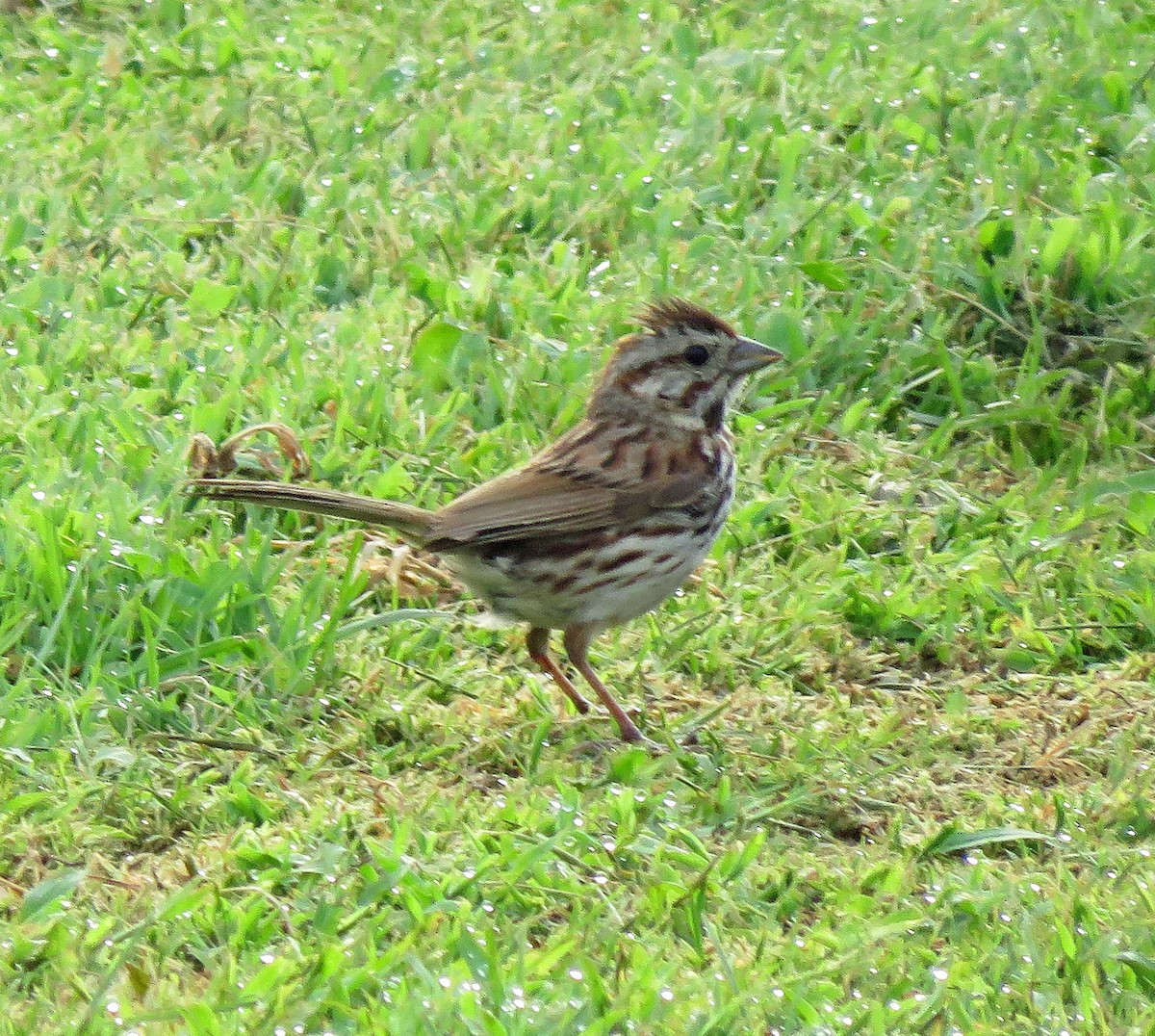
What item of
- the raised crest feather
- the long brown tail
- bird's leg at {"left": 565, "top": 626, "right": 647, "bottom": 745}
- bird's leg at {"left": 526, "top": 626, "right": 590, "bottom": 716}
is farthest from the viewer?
the raised crest feather

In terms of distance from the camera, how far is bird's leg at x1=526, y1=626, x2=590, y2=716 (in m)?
5.75

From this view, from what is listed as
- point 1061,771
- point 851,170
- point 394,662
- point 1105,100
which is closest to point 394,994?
point 394,662

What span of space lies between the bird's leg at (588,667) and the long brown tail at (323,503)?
492mm

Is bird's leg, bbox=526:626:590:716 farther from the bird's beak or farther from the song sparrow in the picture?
the bird's beak

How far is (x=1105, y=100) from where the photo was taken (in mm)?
8523

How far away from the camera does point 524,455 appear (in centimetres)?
665

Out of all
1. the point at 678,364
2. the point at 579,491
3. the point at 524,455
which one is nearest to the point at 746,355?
the point at 678,364

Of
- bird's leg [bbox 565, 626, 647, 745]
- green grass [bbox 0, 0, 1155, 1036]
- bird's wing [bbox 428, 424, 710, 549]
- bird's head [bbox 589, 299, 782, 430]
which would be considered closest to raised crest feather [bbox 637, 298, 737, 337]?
bird's head [bbox 589, 299, 782, 430]

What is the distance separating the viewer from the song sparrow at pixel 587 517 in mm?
5559

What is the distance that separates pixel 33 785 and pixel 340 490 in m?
1.74

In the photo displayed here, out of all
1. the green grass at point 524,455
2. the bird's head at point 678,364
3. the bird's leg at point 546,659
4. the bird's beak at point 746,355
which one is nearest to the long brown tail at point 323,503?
the green grass at point 524,455

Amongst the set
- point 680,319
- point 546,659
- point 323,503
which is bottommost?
point 546,659

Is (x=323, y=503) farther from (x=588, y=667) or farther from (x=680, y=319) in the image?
(x=680, y=319)

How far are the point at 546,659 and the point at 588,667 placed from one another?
0.19 m
